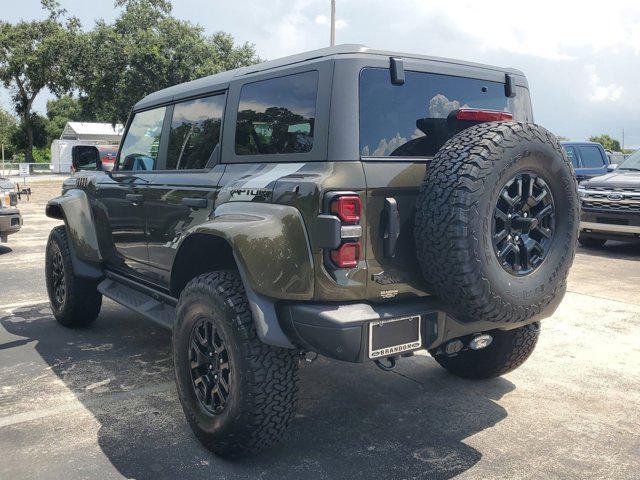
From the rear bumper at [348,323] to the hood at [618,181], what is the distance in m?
7.52

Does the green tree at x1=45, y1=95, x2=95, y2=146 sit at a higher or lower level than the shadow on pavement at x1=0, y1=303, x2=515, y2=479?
higher

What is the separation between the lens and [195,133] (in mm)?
3879

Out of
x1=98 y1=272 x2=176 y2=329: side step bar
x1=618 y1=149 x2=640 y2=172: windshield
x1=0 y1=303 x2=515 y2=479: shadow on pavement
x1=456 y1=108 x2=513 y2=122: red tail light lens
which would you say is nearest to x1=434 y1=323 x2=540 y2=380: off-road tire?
x1=0 y1=303 x2=515 y2=479: shadow on pavement

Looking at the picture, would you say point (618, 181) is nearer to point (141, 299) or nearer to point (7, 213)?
point (141, 299)

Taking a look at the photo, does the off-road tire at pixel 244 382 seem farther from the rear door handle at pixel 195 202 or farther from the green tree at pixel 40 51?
the green tree at pixel 40 51

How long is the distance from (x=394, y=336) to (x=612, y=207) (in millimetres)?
7849

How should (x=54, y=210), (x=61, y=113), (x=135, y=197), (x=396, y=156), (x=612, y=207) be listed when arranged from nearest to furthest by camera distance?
(x=396, y=156)
(x=135, y=197)
(x=54, y=210)
(x=612, y=207)
(x=61, y=113)

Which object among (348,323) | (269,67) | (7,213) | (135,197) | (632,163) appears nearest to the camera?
(348,323)

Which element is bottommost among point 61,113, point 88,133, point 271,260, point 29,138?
point 271,260

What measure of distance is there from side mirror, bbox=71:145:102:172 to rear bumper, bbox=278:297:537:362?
9.52 feet

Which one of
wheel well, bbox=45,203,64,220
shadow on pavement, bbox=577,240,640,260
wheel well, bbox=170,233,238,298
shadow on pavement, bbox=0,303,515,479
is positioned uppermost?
wheel well, bbox=45,203,64,220

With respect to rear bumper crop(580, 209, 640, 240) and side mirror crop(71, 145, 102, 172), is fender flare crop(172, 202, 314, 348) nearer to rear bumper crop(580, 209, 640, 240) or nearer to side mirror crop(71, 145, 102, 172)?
side mirror crop(71, 145, 102, 172)

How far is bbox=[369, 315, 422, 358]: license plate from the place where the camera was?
8.84 ft

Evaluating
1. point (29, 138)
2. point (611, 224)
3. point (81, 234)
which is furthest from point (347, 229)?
point (29, 138)
